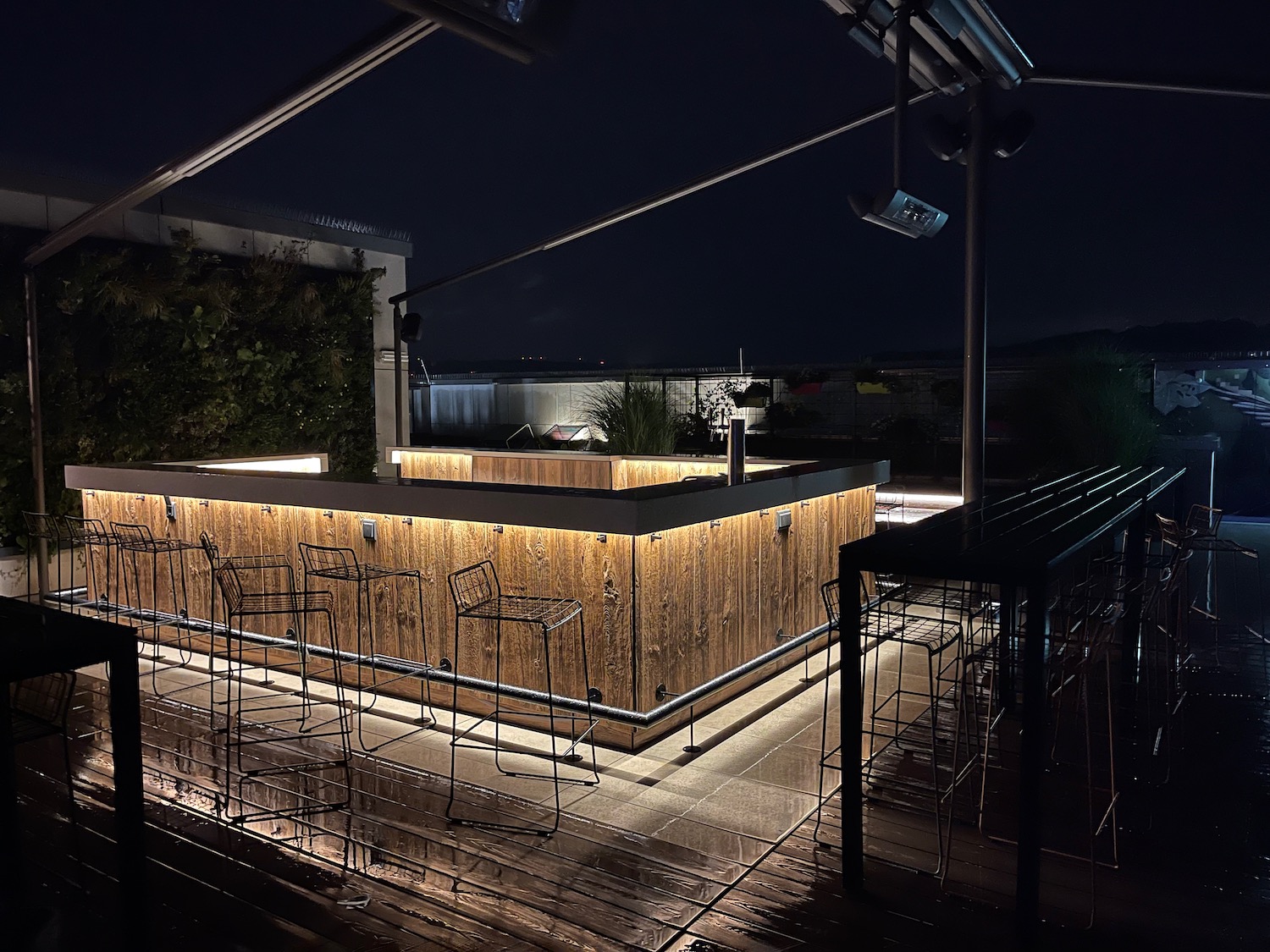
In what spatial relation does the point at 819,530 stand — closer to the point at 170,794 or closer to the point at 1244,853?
the point at 1244,853

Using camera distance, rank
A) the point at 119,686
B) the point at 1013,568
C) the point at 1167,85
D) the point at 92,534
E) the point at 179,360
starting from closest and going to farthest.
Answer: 1. the point at 119,686
2. the point at 1013,568
3. the point at 1167,85
4. the point at 92,534
5. the point at 179,360

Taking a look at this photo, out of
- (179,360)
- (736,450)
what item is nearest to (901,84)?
(736,450)

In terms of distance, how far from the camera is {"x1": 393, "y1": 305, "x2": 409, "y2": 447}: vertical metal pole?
1062cm

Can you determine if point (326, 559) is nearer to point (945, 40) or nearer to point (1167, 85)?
point (945, 40)

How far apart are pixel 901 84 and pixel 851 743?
12.6 feet

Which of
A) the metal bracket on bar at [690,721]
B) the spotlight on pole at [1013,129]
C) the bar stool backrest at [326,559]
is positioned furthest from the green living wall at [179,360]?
the spotlight on pole at [1013,129]

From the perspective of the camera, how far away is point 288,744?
4.66 metres

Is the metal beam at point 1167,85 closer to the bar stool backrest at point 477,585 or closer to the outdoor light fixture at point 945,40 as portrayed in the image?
the outdoor light fixture at point 945,40

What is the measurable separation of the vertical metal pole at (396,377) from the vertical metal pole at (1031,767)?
8.91m

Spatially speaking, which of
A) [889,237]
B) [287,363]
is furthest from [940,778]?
[889,237]

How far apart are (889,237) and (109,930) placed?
96.0ft

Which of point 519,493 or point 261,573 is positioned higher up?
point 519,493

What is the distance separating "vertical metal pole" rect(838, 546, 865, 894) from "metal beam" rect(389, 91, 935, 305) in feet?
13.9

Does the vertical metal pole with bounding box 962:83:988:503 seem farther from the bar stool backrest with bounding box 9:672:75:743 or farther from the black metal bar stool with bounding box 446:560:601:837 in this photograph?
the bar stool backrest with bounding box 9:672:75:743
